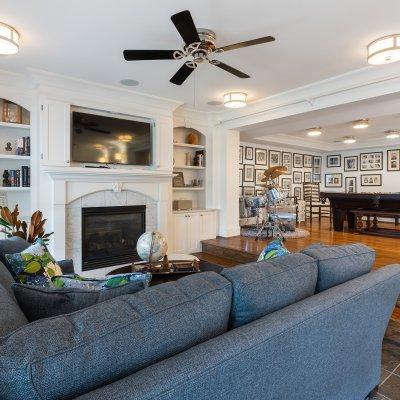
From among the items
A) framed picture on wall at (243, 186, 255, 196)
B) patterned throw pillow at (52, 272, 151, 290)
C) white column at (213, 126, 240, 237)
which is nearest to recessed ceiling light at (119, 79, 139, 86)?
white column at (213, 126, 240, 237)

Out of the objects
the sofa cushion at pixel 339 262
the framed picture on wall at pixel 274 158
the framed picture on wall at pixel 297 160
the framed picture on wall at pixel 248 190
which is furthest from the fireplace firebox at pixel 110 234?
the framed picture on wall at pixel 297 160

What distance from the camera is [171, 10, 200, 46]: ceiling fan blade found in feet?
6.81

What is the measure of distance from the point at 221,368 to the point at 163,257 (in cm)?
205

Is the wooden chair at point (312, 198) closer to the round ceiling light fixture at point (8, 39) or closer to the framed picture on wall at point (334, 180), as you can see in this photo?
the framed picture on wall at point (334, 180)

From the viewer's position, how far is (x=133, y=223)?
479 cm

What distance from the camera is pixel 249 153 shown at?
26.6 feet

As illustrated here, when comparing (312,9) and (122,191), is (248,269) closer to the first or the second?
(312,9)

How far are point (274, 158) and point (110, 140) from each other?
5558mm

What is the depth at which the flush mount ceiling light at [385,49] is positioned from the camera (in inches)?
111

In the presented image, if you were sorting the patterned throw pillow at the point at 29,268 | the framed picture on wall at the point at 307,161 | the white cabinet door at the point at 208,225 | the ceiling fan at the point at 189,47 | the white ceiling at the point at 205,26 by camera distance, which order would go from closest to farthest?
the patterned throw pillow at the point at 29,268 → the ceiling fan at the point at 189,47 → the white ceiling at the point at 205,26 → the white cabinet door at the point at 208,225 → the framed picture on wall at the point at 307,161

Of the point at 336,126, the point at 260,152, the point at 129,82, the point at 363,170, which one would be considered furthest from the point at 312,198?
the point at 129,82

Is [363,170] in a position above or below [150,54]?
below

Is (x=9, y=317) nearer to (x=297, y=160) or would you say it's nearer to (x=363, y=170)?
(x=297, y=160)

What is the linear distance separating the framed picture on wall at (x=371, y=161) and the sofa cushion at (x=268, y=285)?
9082 millimetres
